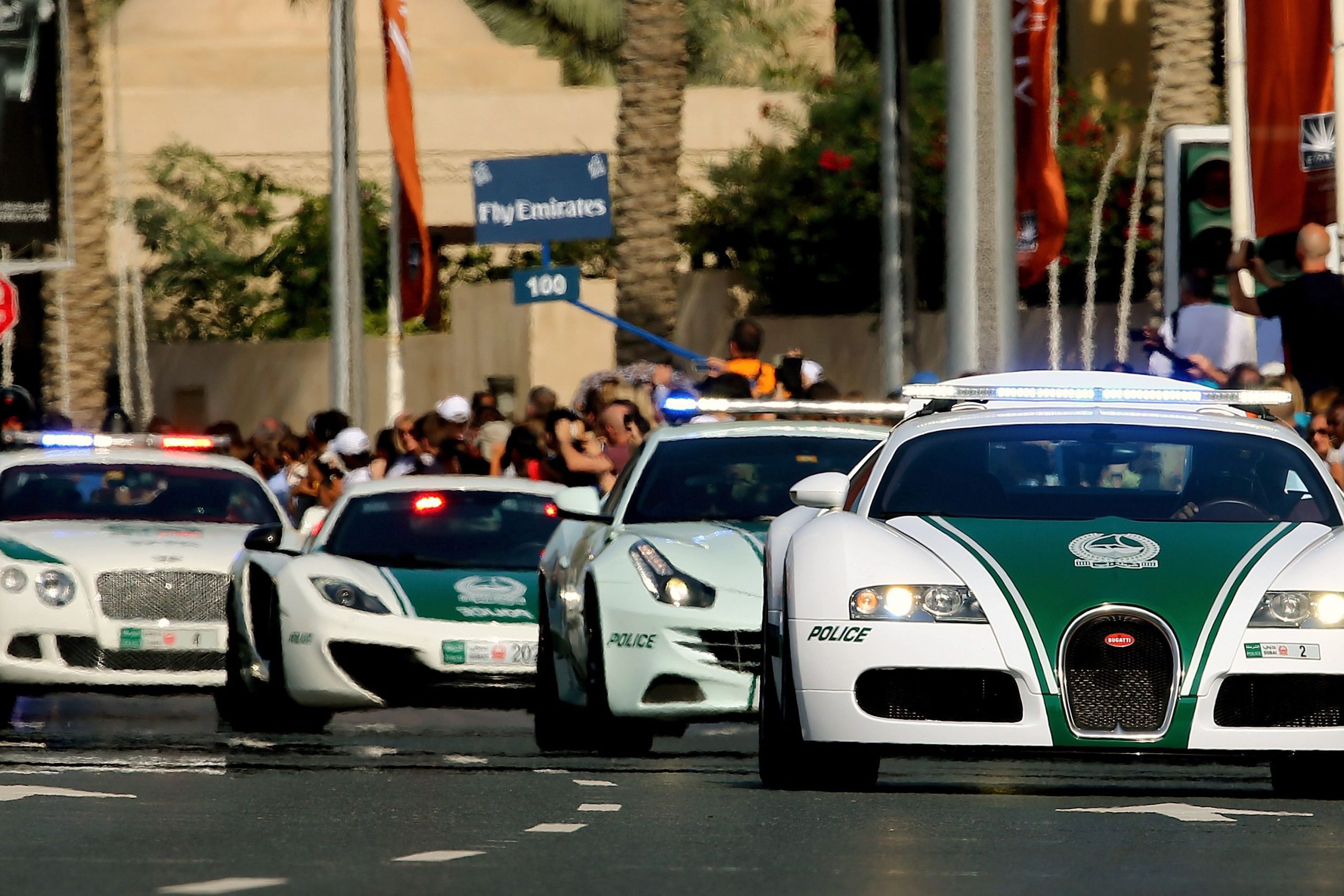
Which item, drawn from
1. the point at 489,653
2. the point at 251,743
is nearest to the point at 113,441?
the point at 489,653

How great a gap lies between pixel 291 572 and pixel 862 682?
569cm

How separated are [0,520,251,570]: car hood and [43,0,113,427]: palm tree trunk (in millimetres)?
21190

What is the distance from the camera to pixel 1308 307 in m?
16.6

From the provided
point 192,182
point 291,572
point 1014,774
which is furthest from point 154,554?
point 192,182

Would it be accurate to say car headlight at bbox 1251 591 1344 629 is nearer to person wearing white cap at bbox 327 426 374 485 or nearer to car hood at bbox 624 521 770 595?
car hood at bbox 624 521 770 595

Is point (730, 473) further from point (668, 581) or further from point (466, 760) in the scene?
point (466, 760)

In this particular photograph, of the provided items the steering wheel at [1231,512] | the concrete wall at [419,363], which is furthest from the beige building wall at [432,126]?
the steering wheel at [1231,512]

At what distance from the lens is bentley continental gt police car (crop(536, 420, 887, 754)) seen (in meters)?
12.7

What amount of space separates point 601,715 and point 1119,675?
3387 millimetres

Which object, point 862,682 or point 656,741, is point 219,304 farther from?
point 862,682

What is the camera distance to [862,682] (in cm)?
1001

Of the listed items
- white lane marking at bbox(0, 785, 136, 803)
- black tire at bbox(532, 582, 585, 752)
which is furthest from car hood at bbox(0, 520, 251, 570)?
white lane marking at bbox(0, 785, 136, 803)

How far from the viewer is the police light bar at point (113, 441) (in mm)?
18078

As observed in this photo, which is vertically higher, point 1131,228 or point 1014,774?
point 1131,228
